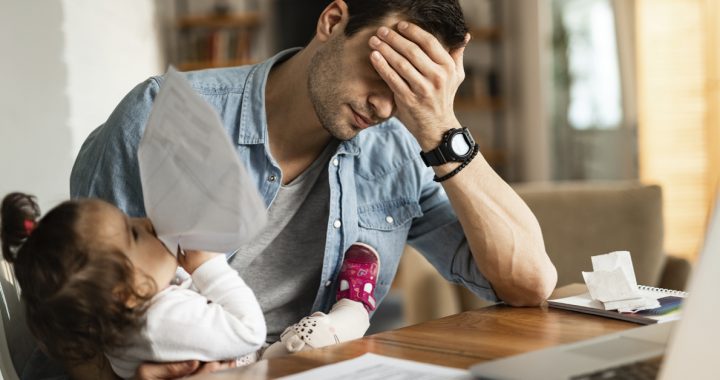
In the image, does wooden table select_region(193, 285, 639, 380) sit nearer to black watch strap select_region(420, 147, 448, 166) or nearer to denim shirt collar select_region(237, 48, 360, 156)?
black watch strap select_region(420, 147, 448, 166)

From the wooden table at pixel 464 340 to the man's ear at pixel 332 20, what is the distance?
56 cm

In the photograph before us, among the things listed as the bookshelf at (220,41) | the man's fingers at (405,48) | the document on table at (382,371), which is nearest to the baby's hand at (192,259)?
the document on table at (382,371)

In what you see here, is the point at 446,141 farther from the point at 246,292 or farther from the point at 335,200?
the point at 246,292

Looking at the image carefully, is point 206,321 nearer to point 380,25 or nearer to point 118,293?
point 118,293

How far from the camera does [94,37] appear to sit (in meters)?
1.35

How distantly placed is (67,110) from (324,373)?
0.74m

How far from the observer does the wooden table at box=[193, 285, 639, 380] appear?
2.73ft

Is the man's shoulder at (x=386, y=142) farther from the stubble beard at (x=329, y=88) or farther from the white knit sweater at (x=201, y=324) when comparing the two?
the white knit sweater at (x=201, y=324)

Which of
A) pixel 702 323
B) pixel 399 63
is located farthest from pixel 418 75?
pixel 702 323

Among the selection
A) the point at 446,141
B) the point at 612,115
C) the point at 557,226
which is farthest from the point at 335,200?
the point at 612,115

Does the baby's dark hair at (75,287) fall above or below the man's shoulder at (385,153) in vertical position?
below

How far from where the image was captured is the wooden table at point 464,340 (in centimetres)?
83

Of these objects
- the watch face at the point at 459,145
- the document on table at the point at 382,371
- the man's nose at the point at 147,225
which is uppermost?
the watch face at the point at 459,145

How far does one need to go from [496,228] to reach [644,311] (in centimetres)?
27
